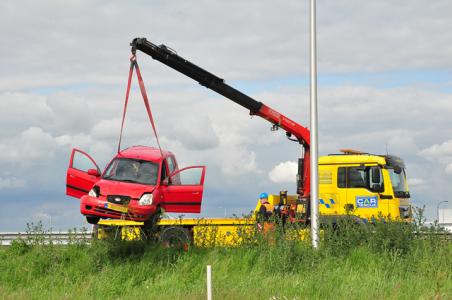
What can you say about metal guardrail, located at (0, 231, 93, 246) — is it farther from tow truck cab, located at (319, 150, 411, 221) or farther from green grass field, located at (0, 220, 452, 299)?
tow truck cab, located at (319, 150, 411, 221)

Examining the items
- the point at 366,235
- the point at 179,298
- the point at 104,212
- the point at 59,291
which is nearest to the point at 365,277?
the point at 366,235

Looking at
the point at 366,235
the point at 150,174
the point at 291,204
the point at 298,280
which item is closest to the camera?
the point at 298,280

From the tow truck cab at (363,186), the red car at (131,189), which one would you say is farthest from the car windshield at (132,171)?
the tow truck cab at (363,186)

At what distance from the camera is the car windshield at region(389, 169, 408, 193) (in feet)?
71.1

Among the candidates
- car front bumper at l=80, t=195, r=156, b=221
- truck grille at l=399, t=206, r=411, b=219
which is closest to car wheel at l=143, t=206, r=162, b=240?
car front bumper at l=80, t=195, r=156, b=221

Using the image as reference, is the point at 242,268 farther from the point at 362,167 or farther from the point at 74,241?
the point at 362,167

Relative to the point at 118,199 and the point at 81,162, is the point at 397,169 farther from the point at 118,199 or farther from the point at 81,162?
the point at 81,162

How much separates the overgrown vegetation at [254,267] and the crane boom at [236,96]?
190 inches

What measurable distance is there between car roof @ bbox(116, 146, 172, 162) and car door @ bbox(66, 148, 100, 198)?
1578mm

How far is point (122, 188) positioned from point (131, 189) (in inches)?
9.5

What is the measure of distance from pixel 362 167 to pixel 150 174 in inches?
240

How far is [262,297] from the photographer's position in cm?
1300

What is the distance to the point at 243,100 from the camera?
23203 millimetres

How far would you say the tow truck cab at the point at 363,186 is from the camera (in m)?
21.4
